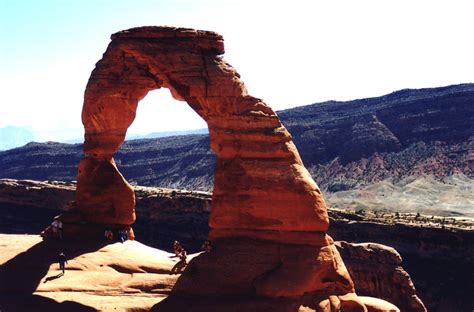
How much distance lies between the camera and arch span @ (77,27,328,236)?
24906 mm

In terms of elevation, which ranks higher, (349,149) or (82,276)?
(82,276)

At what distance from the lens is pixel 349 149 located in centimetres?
12206

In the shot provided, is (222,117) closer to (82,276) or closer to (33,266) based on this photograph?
(82,276)

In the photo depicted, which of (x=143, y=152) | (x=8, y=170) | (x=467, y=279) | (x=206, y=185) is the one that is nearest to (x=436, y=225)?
(x=467, y=279)

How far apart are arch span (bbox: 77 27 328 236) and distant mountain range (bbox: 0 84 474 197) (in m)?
84.3

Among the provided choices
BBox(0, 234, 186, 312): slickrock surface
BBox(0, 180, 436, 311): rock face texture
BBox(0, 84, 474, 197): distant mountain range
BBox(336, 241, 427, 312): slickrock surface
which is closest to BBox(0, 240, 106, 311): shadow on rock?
BBox(0, 234, 186, 312): slickrock surface

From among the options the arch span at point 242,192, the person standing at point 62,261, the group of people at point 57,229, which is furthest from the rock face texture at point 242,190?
the group of people at point 57,229

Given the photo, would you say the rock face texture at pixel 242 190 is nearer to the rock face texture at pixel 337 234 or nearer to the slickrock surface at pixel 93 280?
the slickrock surface at pixel 93 280

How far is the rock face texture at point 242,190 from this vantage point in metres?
24.1

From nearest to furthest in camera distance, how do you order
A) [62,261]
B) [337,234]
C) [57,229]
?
[62,261]
[57,229]
[337,234]

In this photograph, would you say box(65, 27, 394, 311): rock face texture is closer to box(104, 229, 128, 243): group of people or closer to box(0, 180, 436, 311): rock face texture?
box(104, 229, 128, 243): group of people

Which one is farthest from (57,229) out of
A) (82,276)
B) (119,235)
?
(82,276)

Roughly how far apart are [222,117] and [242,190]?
3461 millimetres

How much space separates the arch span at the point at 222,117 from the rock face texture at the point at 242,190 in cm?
5
